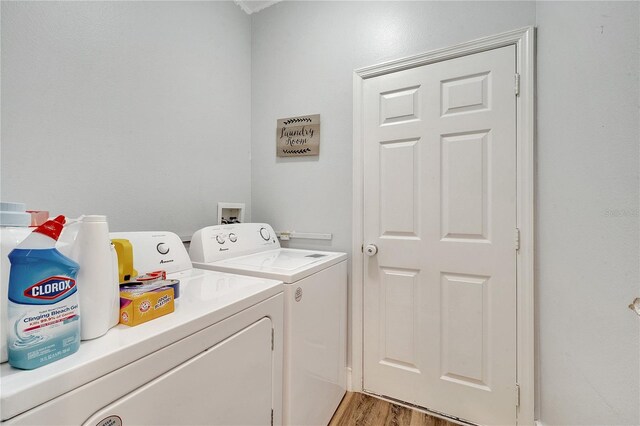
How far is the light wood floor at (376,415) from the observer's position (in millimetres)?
1513

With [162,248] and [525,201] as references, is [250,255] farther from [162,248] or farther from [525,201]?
[525,201]

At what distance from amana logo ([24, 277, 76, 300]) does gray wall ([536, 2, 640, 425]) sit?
4.43 feet

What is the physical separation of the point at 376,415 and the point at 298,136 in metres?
1.86

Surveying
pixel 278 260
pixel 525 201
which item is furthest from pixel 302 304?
pixel 525 201

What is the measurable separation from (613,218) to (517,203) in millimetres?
621

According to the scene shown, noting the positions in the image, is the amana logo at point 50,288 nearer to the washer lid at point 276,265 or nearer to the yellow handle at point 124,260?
the yellow handle at point 124,260

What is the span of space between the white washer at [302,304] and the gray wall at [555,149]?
32 centimetres

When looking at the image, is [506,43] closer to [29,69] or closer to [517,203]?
[517,203]

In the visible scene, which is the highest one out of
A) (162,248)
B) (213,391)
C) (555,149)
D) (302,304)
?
(555,149)

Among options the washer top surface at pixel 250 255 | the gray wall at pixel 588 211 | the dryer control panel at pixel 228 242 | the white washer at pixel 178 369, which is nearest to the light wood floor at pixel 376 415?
the gray wall at pixel 588 211

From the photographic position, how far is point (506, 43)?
1421 mm

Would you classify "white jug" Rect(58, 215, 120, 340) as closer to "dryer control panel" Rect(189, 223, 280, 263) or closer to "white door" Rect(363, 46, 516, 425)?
"dryer control panel" Rect(189, 223, 280, 263)

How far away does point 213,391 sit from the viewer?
77 cm

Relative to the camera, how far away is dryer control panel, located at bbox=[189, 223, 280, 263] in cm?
142
